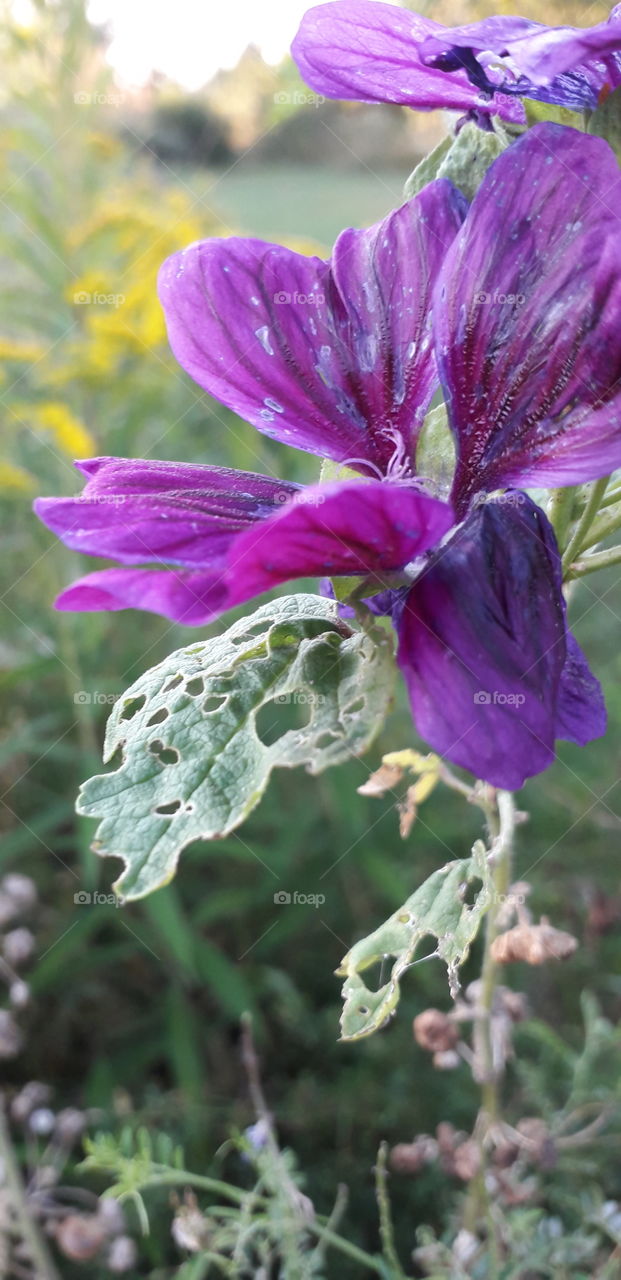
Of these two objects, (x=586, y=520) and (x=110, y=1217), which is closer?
(x=586, y=520)

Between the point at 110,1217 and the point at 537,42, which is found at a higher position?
the point at 537,42

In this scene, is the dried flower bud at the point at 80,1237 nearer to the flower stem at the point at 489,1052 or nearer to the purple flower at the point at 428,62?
the flower stem at the point at 489,1052

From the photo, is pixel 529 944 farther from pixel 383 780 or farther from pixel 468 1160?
pixel 468 1160

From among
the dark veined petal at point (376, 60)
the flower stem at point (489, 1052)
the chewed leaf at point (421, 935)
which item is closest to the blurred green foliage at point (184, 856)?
the flower stem at point (489, 1052)

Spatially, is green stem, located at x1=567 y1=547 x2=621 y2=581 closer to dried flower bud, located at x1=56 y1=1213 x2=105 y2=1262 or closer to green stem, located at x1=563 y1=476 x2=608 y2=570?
green stem, located at x1=563 y1=476 x2=608 y2=570

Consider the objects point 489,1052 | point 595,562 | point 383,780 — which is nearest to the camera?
point 595,562

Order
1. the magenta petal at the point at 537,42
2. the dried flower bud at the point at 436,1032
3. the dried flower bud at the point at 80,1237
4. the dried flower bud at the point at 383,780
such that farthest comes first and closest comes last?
the dried flower bud at the point at 80,1237, the dried flower bud at the point at 436,1032, the dried flower bud at the point at 383,780, the magenta petal at the point at 537,42

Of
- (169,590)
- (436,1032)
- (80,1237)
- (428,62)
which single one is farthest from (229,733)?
(80,1237)

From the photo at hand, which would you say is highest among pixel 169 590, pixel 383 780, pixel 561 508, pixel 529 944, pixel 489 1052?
pixel 169 590
